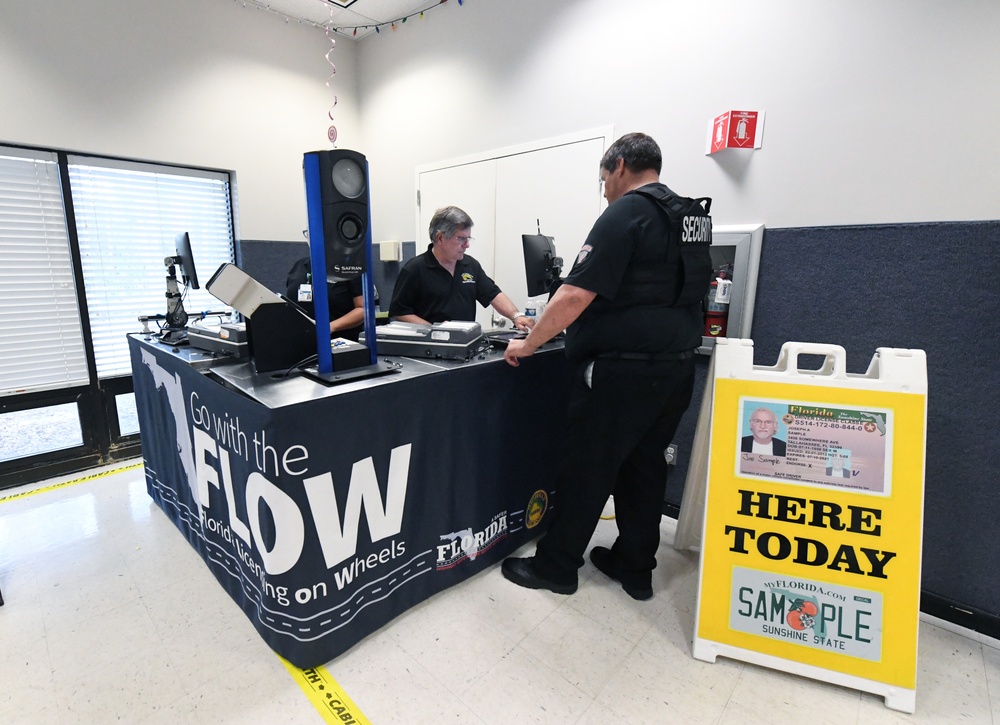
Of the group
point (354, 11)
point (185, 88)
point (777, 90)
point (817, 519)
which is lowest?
point (817, 519)

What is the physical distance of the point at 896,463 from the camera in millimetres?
1513

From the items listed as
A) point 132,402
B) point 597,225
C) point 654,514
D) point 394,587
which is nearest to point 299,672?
point 394,587

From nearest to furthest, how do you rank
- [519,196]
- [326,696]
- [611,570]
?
[326,696], [611,570], [519,196]

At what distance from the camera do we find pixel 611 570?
2.05 m

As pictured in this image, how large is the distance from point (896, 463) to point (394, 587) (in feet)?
5.59

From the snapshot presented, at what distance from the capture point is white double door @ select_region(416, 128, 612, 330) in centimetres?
285

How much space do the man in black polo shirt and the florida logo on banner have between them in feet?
4.08

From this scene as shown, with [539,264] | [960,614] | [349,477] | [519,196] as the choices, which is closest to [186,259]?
[349,477]

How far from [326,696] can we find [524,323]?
1671 mm

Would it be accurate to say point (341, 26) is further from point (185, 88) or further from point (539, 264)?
point (539, 264)

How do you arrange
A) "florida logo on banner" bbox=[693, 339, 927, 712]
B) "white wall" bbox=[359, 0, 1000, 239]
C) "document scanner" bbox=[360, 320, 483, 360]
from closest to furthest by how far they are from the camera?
"florida logo on banner" bbox=[693, 339, 927, 712], "white wall" bbox=[359, 0, 1000, 239], "document scanner" bbox=[360, 320, 483, 360]

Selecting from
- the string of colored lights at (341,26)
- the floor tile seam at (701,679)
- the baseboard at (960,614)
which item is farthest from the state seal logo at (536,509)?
the string of colored lights at (341,26)

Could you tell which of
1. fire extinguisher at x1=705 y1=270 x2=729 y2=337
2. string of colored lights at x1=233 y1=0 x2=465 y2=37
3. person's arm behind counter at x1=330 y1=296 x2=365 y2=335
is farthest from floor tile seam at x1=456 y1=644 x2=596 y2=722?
string of colored lights at x1=233 y1=0 x2=465 y2=37

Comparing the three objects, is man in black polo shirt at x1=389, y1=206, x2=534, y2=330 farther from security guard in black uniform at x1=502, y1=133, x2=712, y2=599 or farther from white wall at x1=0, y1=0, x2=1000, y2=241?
white wall at x1=0, y1=0, x2=1000, y2=241
